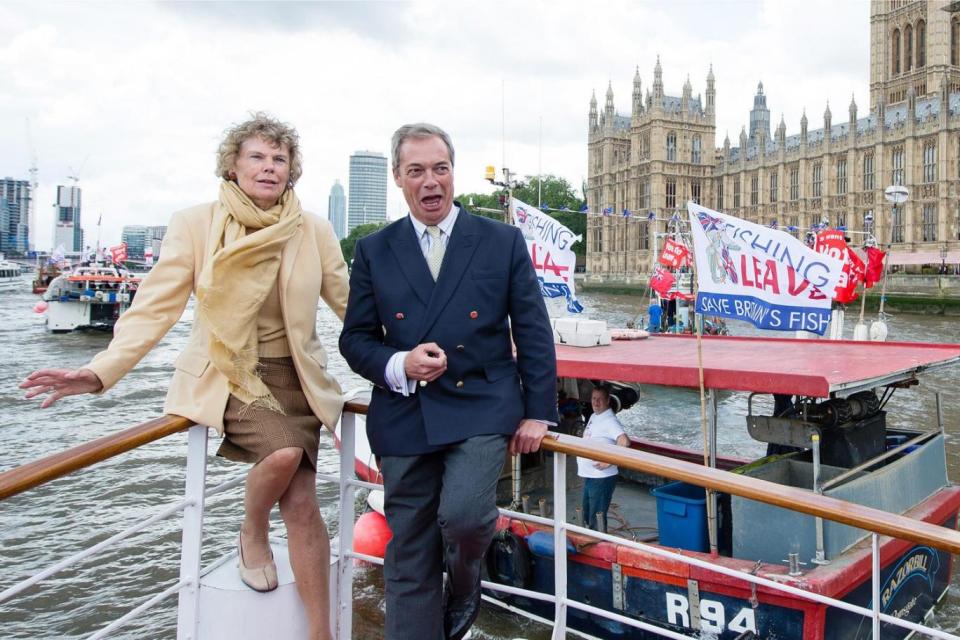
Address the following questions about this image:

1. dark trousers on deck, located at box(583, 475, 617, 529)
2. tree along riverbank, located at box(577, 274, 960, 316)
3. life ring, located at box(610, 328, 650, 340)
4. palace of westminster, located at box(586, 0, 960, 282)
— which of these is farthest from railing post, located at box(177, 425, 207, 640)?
palace of westminster, located at box(586, 0, 960, 282)

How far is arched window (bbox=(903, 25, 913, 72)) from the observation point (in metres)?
→ 64.8

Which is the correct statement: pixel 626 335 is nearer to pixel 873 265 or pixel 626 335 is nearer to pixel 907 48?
pixel 873 265

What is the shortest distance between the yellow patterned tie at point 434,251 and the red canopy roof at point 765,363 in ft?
9.61

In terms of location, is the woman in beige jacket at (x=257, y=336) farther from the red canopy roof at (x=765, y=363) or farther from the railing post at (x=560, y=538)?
the red canopy roof at (x=765, y=363)

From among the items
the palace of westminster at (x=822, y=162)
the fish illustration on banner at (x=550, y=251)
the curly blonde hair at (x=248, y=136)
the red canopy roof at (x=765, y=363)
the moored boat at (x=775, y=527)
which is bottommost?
the moored boat at (x=775, y=527)

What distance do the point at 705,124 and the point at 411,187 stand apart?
80.0 meters

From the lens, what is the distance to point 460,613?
279 centimetres

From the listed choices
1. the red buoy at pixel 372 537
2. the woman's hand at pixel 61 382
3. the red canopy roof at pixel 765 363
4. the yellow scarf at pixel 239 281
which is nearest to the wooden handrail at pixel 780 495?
the yellow scarf at pixel 239 281

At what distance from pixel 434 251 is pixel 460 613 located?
4.35ft

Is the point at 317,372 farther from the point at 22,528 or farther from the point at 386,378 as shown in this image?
the point at 22,528

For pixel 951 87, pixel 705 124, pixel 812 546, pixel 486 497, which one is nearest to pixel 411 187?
pixel 486 497

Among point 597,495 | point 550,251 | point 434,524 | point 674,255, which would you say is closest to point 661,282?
point 674,255

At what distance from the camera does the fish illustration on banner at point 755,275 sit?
5.59 m

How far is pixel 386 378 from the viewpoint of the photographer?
8.46 ft
